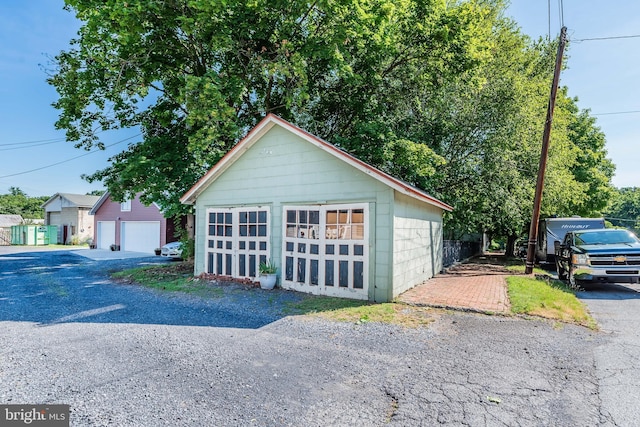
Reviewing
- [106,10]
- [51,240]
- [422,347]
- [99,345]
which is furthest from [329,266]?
[51,240]

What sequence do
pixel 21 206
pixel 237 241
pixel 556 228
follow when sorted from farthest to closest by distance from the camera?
pixel 21 206
pixel 556 228
pixel 237 241

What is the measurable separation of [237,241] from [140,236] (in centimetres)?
1795

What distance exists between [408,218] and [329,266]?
2.38 meters

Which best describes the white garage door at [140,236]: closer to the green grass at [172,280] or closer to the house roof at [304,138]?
the green grass at [172,280]

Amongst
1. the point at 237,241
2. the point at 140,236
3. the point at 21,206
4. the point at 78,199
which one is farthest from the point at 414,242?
the point at 21,206

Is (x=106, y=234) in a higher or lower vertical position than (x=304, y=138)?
lower

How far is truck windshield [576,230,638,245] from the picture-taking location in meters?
10.1

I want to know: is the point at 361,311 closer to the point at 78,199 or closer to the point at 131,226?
the point at 131,226

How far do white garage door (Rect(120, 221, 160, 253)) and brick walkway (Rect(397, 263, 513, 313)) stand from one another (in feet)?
64.7

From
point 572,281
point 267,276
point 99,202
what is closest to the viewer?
point 267,276

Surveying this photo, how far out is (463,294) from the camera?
861cm

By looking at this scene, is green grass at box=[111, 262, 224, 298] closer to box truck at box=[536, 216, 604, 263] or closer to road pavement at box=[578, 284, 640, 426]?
road pavement at box=[578, 284, 640, 426]

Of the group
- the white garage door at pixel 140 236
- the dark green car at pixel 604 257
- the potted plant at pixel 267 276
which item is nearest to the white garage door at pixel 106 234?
the white garage door at pixel 140 236

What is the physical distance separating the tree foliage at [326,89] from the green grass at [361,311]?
6766 millimetres
